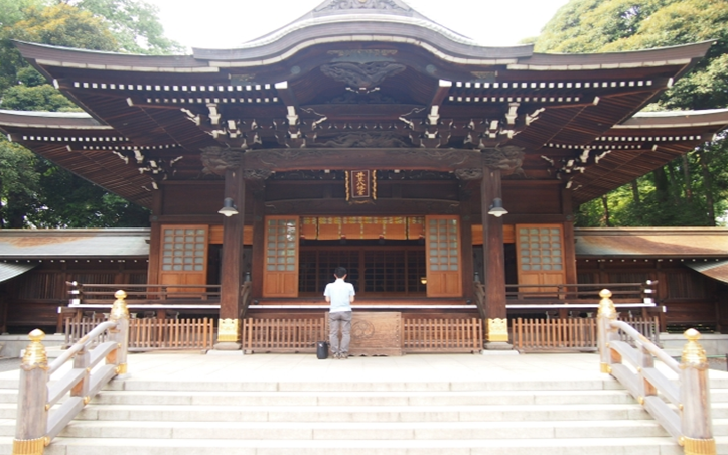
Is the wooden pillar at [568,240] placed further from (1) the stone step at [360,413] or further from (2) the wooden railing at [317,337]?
(1) the stone step at [360,413]

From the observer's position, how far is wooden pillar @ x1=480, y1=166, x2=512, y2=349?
1033cm

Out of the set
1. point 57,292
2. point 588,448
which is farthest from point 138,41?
point 588,448

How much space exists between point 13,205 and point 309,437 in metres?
26.6

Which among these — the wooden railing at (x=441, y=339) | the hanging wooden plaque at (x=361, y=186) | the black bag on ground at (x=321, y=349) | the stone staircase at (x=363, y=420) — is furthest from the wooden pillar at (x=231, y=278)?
the stone staircase at (x=363, y=420)

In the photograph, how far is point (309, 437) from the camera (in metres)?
5.77

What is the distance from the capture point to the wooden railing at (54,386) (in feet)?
17.5

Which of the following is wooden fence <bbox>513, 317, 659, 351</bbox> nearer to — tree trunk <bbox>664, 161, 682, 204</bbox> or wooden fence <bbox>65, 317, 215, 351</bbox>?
wooden fence <bbox>65, 317, 215, 351</bbox>

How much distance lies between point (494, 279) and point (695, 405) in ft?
17.4

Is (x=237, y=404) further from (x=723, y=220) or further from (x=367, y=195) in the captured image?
(x=723, y=220)

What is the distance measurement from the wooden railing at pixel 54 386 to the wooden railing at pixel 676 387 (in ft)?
22.6

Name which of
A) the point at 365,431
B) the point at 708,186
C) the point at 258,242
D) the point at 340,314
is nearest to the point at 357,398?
the point at 365,431

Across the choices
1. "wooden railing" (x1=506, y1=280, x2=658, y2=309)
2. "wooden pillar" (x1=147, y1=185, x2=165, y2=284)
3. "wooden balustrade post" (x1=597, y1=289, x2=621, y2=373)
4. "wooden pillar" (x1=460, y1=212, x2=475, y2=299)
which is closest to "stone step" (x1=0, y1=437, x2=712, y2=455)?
"wooden balustrade post" (x1=597, y1=289, x2=621, y2=373)

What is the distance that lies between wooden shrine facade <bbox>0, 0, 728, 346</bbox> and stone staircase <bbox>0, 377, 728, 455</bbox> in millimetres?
3852

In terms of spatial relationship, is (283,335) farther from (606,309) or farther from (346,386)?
(606,309)
